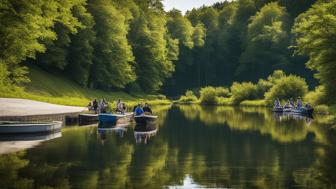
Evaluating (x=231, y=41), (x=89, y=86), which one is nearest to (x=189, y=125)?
(x=89, y=86)

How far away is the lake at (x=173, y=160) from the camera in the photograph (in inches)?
815

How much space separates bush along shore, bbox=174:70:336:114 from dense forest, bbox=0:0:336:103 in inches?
283

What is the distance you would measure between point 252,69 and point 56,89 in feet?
219

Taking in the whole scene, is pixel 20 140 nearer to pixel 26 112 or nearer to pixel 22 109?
pixel 26 112

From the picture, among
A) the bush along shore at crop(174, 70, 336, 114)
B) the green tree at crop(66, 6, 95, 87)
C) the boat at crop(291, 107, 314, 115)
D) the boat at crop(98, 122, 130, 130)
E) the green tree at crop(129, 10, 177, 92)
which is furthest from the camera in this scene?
the green tree at crop(129, 10, 177, 92)

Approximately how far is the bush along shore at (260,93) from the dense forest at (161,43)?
7195mm

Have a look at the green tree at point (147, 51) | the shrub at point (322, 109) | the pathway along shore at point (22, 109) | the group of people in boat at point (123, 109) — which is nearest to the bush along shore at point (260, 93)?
the shrub at point (322, 109)

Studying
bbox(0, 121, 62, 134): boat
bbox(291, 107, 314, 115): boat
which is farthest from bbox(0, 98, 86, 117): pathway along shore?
bbox(291, 107, 314, 115): boat

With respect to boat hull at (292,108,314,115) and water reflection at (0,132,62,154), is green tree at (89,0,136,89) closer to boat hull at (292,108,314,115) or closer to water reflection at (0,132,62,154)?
boat hull at (292,108,314,115)

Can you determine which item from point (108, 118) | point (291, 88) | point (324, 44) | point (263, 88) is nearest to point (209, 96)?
point (263, 88)

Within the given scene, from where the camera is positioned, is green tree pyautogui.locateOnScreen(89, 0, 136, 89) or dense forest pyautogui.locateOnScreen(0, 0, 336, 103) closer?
dense forest pyautogui.locateOnScreen(0, 0, 336, 103)

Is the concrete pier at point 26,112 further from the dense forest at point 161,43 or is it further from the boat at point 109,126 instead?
the boat at point 109,126

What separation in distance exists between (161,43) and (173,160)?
86.7 meters

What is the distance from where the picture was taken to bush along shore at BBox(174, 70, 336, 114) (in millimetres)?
88188
